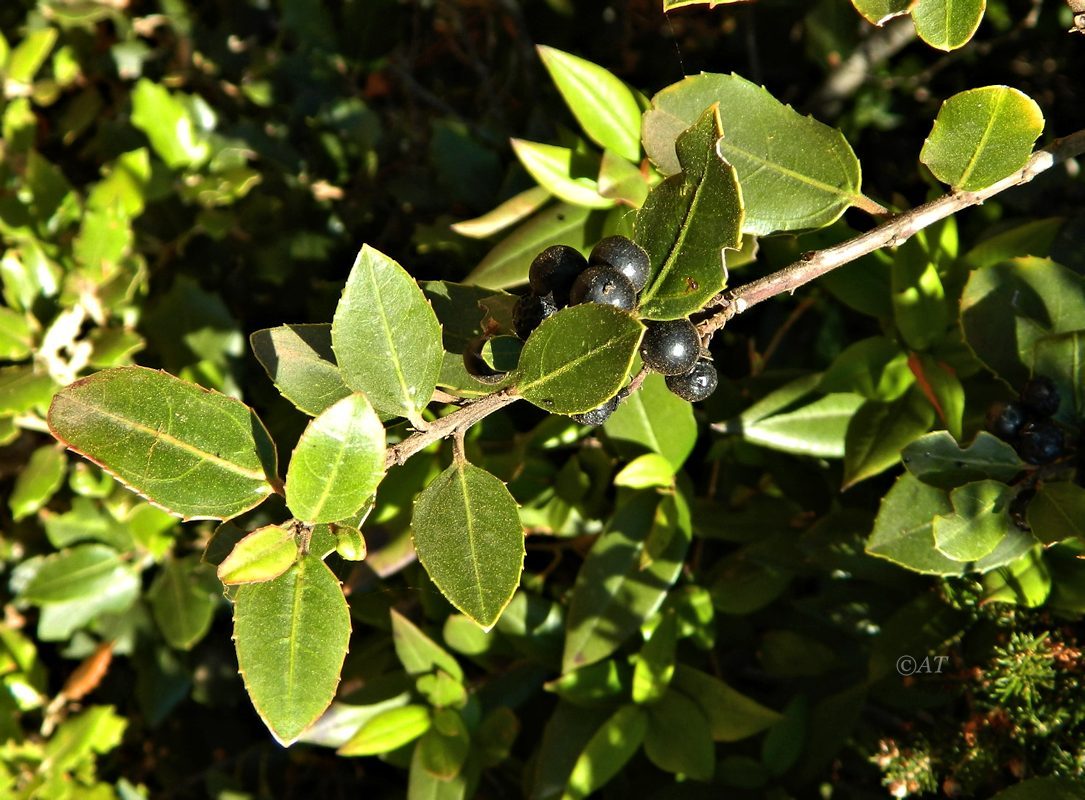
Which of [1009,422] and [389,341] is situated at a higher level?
[389,341]

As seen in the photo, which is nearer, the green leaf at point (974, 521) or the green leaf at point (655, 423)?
the green leaf at point (974, 521)

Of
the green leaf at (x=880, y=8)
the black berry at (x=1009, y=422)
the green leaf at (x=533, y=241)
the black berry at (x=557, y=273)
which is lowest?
the black berry at (x=1009, y=422)

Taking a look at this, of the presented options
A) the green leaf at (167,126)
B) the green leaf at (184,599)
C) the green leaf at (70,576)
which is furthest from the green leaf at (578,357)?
the green leaf at (167,126)

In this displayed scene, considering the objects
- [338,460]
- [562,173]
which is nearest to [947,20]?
[562,173]

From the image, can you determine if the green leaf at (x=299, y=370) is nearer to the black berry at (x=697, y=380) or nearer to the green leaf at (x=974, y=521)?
the black berry at (x=697, y=380)

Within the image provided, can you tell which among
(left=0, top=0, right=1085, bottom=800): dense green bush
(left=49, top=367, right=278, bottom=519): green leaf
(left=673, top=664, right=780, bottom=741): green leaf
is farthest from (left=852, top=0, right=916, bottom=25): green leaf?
(left=673, top=664, right=780, bottom=741): green leaf

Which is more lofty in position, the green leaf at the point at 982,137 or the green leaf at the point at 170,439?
the green leaf at the point at 982,137

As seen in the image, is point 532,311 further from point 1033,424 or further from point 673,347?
point 1033,424

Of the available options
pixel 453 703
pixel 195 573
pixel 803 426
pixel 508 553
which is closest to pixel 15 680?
pixel 195 573
